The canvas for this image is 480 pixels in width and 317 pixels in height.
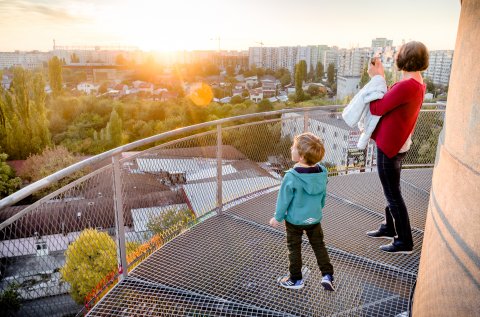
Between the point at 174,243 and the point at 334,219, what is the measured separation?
1874mm

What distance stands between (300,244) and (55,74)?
57.5 meters

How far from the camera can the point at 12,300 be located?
2.80m

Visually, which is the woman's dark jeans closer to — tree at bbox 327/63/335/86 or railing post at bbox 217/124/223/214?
railing post at bbox 217/124/223/214

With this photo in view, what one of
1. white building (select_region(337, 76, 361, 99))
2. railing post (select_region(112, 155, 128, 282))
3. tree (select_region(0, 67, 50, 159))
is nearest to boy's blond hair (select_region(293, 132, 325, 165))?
railing post (select_region(112, 155, 128, 282))

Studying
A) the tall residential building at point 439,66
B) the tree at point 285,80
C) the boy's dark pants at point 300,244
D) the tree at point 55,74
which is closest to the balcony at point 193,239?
the boy's dark pants at point 300,244

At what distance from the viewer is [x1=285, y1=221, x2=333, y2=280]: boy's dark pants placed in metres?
3.04

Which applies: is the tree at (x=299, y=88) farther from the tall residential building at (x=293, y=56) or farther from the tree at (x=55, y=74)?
the tall residential building at (x=293, y=56)

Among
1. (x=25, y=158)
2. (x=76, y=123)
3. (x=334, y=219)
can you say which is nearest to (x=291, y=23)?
(x=76, y=123)

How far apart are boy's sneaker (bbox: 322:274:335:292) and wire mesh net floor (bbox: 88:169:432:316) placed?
0.05 m

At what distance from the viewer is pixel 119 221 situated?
327cm

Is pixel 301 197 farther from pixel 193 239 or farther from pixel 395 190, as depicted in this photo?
pixel 193 239

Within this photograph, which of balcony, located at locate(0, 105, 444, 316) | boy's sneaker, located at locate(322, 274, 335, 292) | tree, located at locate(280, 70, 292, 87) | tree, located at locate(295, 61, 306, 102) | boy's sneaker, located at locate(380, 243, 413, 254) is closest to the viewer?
balcony, located at locate(0, 105, 444, 316)

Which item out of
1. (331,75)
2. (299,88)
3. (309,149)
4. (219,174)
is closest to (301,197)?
(309,149)

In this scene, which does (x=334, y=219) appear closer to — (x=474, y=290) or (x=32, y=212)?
(x=474, y=290)
